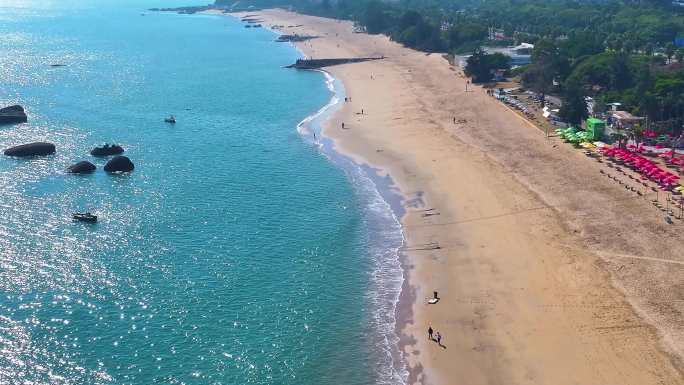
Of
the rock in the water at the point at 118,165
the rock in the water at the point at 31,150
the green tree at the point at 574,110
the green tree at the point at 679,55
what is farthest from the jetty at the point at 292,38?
the rock in the water at the point at 118,165

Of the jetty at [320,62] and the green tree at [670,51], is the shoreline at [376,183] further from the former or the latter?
the green tree at [670,51]

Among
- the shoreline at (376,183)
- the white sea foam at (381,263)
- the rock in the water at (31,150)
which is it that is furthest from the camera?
the rock in the water at (31,150)

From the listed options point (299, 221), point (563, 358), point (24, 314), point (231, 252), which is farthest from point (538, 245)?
point (24, 314)

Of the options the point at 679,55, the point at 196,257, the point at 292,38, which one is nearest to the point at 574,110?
the point at 679,55

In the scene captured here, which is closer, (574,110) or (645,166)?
(645,166)

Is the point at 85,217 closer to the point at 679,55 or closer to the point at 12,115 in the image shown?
the point at 12,115
